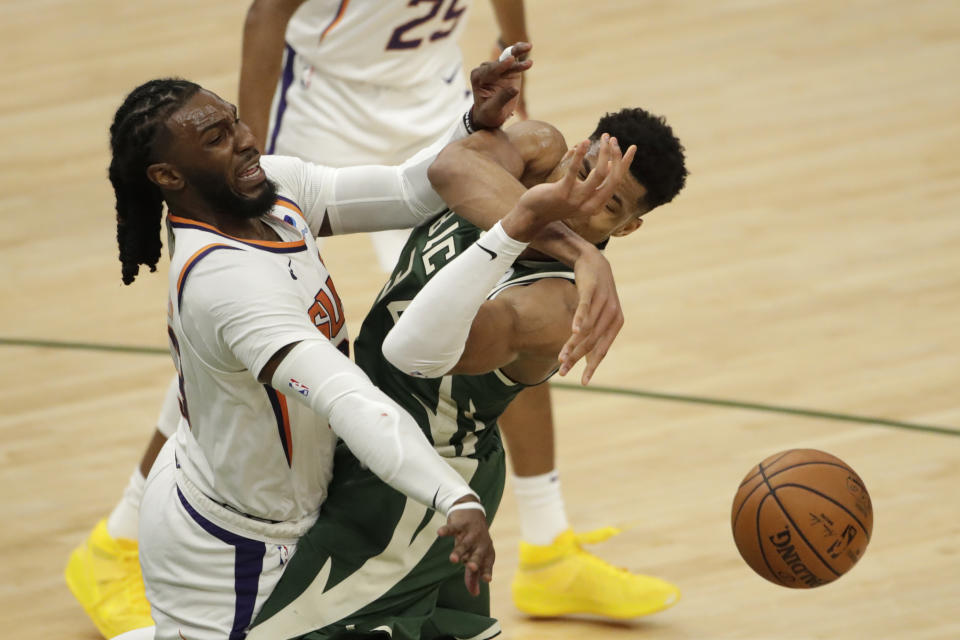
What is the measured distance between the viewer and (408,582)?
271 centimetres

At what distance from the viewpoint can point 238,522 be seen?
254 cm

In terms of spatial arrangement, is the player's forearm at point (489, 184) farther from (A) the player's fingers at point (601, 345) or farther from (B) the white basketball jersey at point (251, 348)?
(B) the white basketball jersey at point (251, 348)

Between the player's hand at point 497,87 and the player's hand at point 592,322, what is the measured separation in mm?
466

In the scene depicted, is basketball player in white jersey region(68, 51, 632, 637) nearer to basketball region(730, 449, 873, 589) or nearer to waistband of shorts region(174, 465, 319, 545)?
waistband of shorts region(174, 465, 319, 545)

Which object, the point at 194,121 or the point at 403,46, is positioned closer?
the point at 194,121

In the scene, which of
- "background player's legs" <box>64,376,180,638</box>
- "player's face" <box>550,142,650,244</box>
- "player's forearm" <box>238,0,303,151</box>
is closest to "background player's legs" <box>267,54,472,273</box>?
"player's forearm" <box>238,0,303,151</box>

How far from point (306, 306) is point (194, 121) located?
358 mm

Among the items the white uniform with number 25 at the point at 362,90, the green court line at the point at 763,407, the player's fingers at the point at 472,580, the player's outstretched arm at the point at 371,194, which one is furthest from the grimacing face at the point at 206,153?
the green court line at the point at 763,407

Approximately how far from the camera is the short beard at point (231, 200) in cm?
237

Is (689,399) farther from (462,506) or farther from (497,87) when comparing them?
(462,506)

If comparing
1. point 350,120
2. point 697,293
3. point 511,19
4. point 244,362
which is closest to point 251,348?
point 244,362

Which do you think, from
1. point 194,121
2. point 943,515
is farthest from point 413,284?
point 943,515

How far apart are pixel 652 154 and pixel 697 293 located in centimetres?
262

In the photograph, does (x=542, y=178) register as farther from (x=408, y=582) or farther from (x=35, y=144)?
(x=35, y=144)
